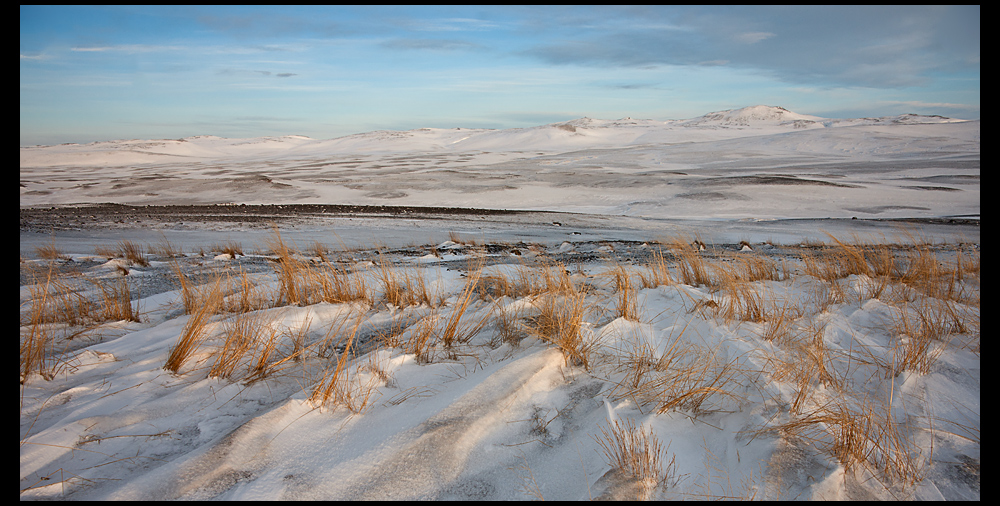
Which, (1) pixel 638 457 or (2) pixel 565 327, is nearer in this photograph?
(1) pixel 638 457

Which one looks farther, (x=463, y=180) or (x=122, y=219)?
(x=463, y=180)

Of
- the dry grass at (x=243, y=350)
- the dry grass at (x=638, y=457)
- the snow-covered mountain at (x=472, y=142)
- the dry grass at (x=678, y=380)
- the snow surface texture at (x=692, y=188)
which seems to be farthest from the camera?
the snow-covered mountain at (x=472, y=142)

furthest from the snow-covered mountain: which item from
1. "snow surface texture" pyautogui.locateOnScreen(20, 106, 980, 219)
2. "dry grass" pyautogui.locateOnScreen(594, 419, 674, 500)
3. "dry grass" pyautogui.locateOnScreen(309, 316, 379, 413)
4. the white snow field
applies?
"dry grass" pyautogui.locateOnScreen(594, 419, 674, 500)

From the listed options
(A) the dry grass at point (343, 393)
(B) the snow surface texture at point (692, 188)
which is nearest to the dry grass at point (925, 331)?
(A) the dry grass at point (343, 393)

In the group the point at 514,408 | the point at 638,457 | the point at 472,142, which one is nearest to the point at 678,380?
the point at 638,457

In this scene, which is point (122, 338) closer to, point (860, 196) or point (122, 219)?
point (122, 219)

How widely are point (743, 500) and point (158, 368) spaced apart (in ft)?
8.46

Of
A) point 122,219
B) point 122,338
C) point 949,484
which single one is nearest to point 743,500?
point 949,484

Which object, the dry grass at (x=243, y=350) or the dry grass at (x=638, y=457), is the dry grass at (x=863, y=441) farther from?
the dry grass at (x=243, y=350)

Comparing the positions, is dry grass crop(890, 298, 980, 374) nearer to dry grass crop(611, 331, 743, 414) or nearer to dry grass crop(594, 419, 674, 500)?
dry grass crop(611, 331, 743, 414)

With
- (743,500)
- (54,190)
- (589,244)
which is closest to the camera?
(743,500)

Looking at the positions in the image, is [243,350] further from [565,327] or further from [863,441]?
[863,441]

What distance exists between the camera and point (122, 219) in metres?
10.4

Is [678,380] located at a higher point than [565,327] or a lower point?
lower
